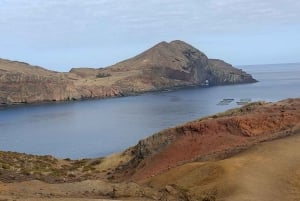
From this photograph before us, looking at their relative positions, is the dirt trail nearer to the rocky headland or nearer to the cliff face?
the rocky headland

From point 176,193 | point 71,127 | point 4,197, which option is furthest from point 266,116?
point 71,127

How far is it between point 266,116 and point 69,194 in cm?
2120

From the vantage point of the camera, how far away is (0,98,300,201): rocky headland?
2525cm

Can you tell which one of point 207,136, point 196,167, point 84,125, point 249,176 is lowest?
point 84,125

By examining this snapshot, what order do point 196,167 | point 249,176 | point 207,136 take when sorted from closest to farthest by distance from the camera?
point 249,176, point 196,167, point 207,136

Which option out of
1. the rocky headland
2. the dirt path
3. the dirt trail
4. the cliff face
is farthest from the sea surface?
the dirt path

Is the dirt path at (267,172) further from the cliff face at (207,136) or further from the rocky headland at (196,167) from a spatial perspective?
the cliff face at (207,136)

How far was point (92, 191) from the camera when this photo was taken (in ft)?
92.4

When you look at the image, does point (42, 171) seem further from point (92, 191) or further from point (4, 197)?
point (4, 197)

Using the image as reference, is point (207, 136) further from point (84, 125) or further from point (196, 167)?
point (84, 125)

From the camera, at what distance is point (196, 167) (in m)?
29.8

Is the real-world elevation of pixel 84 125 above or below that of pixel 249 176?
below

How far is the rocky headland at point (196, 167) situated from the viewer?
2525 cm

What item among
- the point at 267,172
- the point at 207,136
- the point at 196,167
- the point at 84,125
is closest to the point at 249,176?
the point at 267,172
